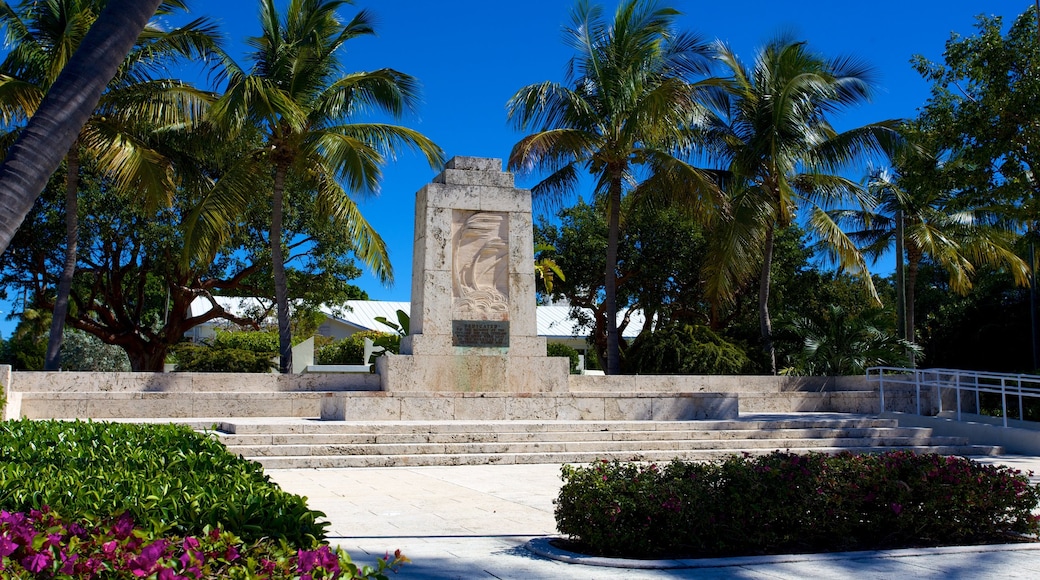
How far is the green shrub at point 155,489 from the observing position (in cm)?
415

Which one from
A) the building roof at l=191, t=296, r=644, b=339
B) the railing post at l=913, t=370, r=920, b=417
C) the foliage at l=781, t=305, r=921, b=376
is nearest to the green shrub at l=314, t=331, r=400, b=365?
the building roof at l=191, t=296, r=644, b=339

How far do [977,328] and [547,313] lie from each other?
22.9 meters

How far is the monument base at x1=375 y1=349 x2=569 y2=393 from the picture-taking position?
17.3 meters

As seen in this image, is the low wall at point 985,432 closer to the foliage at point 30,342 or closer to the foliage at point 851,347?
the foliage at point 851,347

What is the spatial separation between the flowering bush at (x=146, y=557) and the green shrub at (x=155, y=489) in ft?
0.61

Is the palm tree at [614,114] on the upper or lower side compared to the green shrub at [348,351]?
upper

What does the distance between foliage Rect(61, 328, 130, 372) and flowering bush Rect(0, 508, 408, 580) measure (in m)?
39.1

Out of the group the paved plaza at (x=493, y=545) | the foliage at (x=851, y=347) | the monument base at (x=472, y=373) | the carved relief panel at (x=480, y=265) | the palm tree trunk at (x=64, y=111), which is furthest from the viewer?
the foliage at (x=851, y=347)

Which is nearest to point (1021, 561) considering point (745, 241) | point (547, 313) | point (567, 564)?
point (567, 564)

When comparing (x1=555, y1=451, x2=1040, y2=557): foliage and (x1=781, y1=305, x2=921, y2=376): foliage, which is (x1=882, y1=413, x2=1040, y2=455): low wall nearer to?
(x1=781, y1=305, x2=921, y2=376): foliage

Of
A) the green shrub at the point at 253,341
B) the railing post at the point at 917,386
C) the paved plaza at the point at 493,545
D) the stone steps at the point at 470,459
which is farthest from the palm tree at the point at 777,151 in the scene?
the green shrub at the point at 253,341

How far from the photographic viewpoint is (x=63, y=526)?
3820 millimetres

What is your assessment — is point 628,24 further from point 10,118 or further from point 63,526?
point 63,526

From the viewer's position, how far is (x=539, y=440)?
46.9 feet
